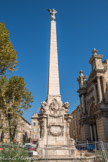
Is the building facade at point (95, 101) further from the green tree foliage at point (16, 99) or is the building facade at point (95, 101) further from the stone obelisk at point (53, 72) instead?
the stone obelisk at point (53, 72)

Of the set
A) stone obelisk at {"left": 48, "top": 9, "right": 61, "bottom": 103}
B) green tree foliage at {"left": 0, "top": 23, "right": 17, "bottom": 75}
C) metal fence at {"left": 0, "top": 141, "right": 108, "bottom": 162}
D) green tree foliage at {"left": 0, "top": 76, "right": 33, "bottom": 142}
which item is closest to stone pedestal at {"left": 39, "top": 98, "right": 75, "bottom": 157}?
metal fence at {"left": 0, "top": 141, "right": 108, "bottom": 162}

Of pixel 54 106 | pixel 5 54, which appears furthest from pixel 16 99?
pixel 54 106

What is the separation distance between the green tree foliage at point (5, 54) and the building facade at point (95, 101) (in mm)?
17891

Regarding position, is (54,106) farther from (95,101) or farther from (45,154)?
(95,101)

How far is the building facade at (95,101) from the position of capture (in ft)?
83.8

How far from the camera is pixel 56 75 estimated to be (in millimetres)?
12594

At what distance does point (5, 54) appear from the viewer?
44.3 ft

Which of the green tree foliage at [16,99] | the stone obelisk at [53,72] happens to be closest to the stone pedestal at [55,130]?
the stone obelisk at [53,72]

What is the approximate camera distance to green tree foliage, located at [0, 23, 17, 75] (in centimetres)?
1322

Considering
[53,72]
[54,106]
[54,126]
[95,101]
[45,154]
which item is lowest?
[45,154]

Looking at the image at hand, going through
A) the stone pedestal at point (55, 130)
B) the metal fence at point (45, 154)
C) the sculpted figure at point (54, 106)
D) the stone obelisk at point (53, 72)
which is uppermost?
the stone obelisk at point (53, 72)

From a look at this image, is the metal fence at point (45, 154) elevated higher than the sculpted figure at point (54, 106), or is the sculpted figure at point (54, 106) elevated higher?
the sculpted figure at point (54, 106)

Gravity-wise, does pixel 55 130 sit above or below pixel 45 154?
above

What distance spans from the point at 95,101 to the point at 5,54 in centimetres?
2138
